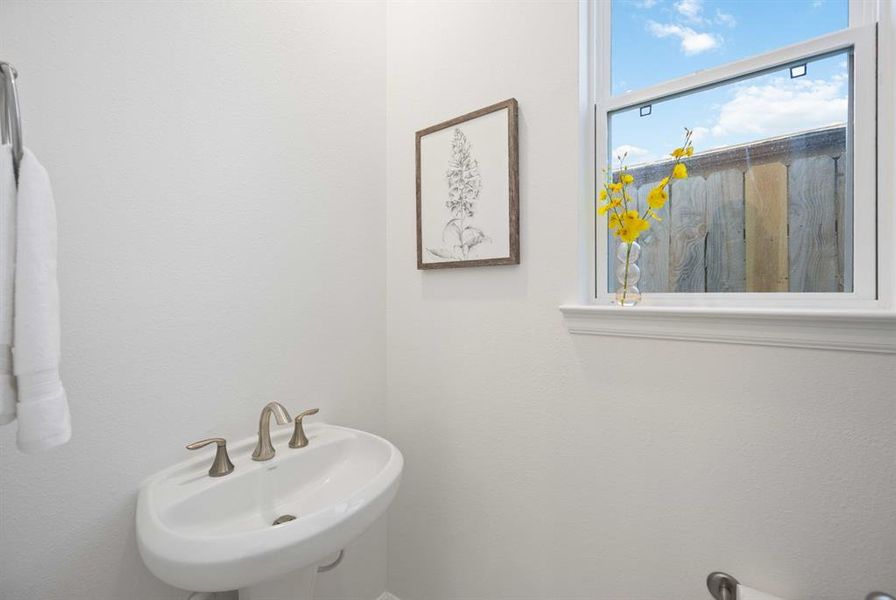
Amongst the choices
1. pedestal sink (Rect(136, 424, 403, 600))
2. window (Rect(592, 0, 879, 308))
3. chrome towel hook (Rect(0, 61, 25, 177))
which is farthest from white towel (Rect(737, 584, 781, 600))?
chrome towel hook (Rect(0, 61, 25, 177))

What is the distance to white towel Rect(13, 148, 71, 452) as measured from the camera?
2.05 feet

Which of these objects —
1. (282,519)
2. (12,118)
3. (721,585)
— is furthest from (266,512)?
(721,585)

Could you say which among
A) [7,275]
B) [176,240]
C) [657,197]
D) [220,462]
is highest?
[657,197]

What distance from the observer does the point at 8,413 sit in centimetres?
63

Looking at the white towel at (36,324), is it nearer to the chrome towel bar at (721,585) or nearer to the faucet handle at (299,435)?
the faucet handle at (299,435)

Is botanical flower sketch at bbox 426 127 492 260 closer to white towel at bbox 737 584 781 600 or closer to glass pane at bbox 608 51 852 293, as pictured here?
glass pane at bbox 608 51 852 293

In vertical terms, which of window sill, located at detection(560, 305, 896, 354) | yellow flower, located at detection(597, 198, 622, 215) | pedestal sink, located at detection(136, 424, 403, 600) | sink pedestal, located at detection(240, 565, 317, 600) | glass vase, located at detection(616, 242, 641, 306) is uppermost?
yellow flower, located at detection(597, 198, 622, 215)

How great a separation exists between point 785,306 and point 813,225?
185mm

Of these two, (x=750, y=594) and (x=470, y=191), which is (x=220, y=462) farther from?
(x=750, y=594)

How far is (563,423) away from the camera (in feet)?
3.75

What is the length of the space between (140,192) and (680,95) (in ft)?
4.47

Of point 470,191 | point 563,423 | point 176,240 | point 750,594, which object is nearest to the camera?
point 750,594

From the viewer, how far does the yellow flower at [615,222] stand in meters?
1.08

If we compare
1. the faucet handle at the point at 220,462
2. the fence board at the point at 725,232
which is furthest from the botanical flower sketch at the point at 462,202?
the faucet handle at the point at 220,462
